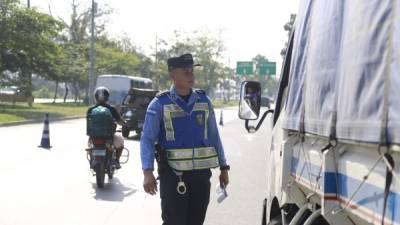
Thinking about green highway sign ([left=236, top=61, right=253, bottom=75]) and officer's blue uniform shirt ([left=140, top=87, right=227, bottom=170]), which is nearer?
officer's blue uniform shirt ([left=140, top=87, right=227, bottom=170])

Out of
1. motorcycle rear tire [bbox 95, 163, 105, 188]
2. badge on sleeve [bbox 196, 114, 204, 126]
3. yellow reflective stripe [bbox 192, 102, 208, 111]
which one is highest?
yellow reflective stripe [bbox 192, 102, 208, 111]

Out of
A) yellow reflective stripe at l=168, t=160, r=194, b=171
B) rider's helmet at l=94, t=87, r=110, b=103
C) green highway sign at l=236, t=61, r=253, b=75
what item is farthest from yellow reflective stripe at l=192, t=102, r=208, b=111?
green highway sign at l=236, t=61, r=253, b=75

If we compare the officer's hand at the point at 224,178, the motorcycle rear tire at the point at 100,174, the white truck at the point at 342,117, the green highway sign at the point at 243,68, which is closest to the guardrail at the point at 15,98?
the green highway sign at the point at 243,68

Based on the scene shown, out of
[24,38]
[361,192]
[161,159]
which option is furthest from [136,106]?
[361,192]

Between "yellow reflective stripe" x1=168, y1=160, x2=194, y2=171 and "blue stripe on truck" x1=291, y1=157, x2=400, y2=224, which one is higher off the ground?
"blue stripe on truck" x1=291, y1=157, x2=400, y2=224

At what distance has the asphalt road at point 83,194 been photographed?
7523 millimetres

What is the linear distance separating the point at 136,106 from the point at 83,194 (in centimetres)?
Result: 1241

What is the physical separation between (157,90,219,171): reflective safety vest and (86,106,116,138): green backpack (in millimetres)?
5466

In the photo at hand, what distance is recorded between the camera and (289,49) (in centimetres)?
421

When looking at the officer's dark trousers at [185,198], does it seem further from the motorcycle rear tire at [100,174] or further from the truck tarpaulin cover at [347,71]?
the motorcycle rear tire at [100,174]

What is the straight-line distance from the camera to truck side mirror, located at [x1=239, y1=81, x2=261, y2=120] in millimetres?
4902

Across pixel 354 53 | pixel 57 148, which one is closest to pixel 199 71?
pixel 57 148

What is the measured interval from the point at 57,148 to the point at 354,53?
1432cm

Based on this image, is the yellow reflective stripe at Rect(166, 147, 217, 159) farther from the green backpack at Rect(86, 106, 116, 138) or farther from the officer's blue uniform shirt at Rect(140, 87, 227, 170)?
the green backpack at Rect(86, 106, 116, 138)
